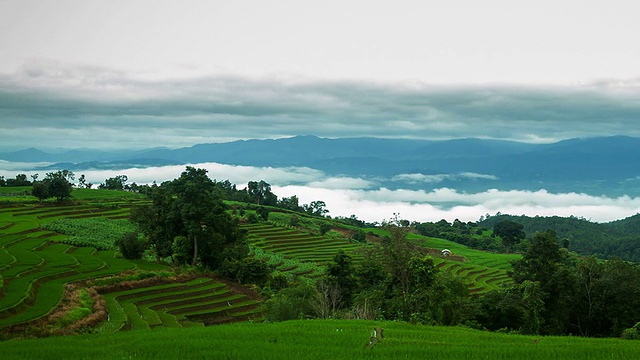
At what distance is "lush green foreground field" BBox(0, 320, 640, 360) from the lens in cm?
1362

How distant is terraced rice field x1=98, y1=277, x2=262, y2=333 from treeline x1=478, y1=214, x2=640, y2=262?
107m

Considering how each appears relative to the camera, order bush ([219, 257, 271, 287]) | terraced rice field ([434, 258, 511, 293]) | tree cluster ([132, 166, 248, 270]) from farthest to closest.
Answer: terraced rice field ([434, 258, 511, 293]) < tree cluster ([132, 166, 248, 270]) < bush ([219, 257, 271, 287])

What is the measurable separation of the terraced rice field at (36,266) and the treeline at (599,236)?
11179cm

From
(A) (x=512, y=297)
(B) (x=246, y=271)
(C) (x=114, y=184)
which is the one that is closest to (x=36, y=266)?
(B) (x=246, y=271)

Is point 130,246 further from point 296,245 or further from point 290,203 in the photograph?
point 290,203

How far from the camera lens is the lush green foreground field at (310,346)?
13617mm

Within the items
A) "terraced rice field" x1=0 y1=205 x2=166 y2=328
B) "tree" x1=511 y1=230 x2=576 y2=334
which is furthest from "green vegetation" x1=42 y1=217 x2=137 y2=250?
"tree" x1=511 y1=230 x2=576 y2=334

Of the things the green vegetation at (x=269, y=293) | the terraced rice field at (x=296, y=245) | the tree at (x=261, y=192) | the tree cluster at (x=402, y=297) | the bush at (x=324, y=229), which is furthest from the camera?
the tree at (x=261, y=192)

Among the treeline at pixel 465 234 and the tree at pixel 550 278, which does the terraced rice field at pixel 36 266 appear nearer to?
the tree at pixel 550 278

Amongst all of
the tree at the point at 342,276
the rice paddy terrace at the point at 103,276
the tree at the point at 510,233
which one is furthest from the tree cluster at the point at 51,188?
the tree at the point at 510,233

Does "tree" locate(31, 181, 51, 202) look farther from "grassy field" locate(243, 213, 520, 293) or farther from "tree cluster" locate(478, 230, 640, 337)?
"tree cluster" locate(478, 230, 640, 337)

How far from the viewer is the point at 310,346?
14.6m

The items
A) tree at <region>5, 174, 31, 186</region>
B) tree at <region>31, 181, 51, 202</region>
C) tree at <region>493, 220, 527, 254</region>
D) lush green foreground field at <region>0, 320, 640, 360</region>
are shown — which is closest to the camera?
lush green foreground field at <region>0, 320, 640, 360</region>

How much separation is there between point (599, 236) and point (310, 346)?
177 m
